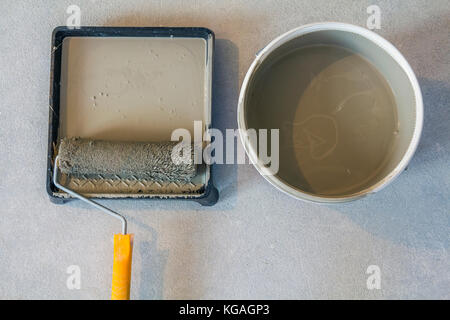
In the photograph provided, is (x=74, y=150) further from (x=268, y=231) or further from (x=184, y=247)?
(x=268, y=231)

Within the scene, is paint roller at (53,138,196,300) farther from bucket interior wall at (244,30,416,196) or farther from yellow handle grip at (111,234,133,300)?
bucket interior wall at (244,30,416,196)

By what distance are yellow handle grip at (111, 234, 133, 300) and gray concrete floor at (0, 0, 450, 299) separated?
68 millimetres

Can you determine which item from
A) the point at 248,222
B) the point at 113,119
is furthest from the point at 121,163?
the point at 248,222

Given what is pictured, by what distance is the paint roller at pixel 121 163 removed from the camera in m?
0.63

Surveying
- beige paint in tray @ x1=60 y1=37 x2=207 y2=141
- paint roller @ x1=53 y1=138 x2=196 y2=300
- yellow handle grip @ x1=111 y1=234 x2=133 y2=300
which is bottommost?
yellow handle grip @ x1=111 y1=234 x2=133 y2=300

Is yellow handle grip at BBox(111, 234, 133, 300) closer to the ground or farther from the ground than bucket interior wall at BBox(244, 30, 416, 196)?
closer to the ground

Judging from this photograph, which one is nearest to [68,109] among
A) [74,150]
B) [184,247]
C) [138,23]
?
[74,150]

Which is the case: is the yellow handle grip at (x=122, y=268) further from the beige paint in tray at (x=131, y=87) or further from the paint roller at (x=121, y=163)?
the beige paint in tray at (x=131, y=87)

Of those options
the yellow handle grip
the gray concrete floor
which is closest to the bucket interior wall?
the gray concrete floor

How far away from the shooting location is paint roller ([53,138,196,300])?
628 mm

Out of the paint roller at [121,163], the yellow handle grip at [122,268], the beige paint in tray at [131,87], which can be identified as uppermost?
the beige paint in tray at [131,87]

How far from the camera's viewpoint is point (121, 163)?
629mm

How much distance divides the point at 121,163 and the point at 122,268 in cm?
17

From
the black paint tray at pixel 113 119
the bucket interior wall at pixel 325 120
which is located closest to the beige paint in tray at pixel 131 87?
the black paint tray at pixel 113 119
